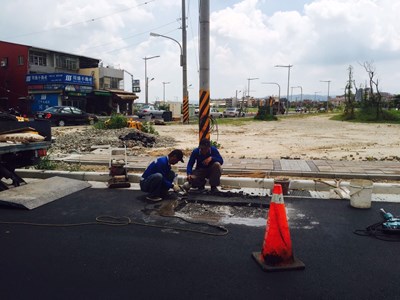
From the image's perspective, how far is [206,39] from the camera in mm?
8773

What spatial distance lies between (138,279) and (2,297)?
1173 mm

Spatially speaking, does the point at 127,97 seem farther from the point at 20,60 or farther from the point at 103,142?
the point at 103,142

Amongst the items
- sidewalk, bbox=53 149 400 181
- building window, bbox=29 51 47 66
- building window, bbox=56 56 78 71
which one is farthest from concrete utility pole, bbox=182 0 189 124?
building window, bbox=56 56 78 71

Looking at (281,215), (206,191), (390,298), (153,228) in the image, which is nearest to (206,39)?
(206,191)

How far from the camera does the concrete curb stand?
7.18 m

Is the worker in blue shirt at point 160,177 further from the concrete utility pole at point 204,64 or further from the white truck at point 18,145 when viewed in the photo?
the concrete utility pole at point 204,64

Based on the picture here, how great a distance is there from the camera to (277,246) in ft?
13.0

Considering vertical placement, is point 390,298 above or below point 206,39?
below

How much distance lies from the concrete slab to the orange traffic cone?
4023mm

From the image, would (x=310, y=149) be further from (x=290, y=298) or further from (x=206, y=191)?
(x=290, y=298)

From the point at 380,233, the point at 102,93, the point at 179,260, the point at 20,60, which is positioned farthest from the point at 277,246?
the point at 20,60

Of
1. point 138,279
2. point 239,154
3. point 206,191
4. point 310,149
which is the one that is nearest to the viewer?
point 138,279

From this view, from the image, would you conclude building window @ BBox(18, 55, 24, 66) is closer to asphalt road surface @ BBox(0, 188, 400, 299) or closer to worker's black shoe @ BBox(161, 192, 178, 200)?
asphalt road surface @ BBox(0, 188, 400, 299)

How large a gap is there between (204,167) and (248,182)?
102cm
